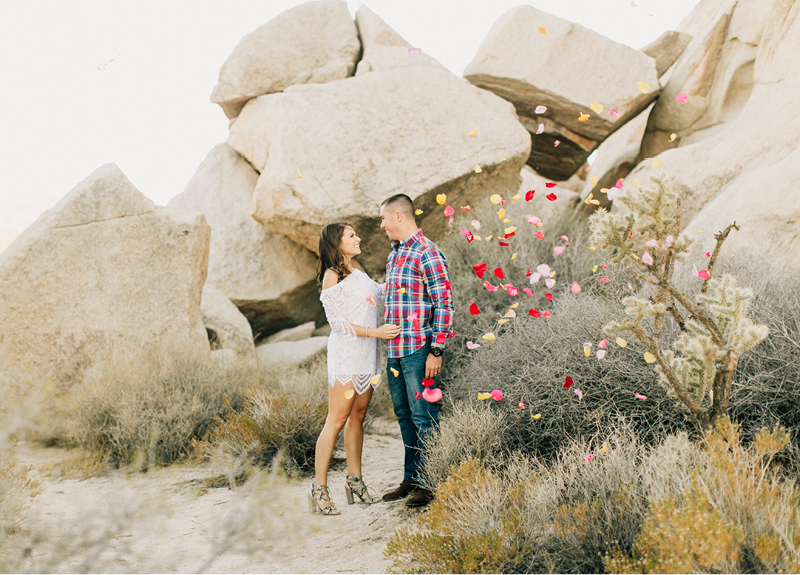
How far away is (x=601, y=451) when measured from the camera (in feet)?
9.10

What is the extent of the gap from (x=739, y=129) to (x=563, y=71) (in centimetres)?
255

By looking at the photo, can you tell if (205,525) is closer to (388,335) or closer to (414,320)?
(388,335)

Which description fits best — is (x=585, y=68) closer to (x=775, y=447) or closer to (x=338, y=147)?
(x=338, y=147)

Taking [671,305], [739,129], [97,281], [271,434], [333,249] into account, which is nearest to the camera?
[671,305]

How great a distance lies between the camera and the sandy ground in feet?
7.98

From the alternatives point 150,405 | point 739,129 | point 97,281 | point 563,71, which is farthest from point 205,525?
point 563,71

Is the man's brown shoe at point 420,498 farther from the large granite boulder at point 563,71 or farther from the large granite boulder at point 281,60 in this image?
the large granite boulder at point 281,60

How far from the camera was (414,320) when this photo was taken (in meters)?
3.46

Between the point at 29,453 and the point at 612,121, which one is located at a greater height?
the point at 612,121

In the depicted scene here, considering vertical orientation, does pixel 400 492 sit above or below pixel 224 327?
below

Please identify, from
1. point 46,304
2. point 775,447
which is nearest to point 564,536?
point 775,447

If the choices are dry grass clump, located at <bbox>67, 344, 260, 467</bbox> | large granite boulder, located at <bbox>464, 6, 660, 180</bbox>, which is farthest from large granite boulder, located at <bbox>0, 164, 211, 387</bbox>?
large granite boulder, located at <bbox>464, 6, 660, 180</bbox>

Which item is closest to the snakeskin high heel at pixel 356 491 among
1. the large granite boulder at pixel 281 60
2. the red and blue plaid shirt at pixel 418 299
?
the red and blue plaid shirt at pixel 418 299

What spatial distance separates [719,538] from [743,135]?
5843 millimetres
